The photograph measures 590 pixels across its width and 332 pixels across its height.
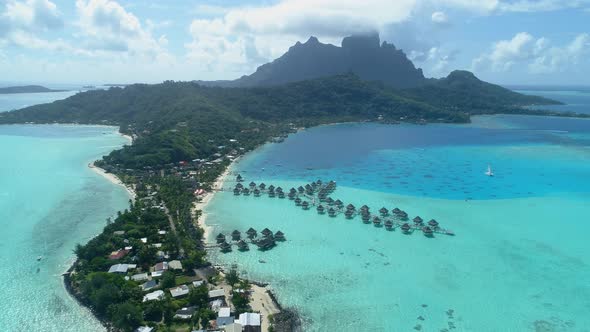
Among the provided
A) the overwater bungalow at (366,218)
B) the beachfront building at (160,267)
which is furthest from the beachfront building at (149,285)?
the overwater bungalow at (366,218)

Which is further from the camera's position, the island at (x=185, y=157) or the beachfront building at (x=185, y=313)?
the island at (x=185, y=157)

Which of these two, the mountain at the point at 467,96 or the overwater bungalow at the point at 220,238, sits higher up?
the mountain at the point at 467,96

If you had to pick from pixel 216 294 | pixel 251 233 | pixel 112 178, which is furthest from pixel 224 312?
pixel 112 178

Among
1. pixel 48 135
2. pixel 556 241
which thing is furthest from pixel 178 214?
pixel 48 135

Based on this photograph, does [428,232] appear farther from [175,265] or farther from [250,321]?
[175,265]

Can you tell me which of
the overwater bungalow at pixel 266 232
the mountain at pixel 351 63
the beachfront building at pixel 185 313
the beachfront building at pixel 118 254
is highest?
the mountain at pixel 351 63

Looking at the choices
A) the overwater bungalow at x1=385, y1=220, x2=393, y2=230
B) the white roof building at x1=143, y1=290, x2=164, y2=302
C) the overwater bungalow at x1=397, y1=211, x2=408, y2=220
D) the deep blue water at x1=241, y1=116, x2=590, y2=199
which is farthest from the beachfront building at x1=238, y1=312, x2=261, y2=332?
the deep blue water at x1=241, y1=116, x2=590, y2=199

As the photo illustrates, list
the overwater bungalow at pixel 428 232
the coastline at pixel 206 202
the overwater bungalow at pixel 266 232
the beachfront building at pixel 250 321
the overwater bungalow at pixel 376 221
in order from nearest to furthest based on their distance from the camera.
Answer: the beachfront building at pixel 250 321
the overwater bungalow at pixel 266 232
the overwater bungalow at pixel 428 232
the coastline at pixel 206 202
the overwater bungalow at pixel 376 221

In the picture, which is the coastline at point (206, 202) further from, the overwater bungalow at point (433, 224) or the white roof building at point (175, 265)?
the overwater bungalow at point (433, 224)
